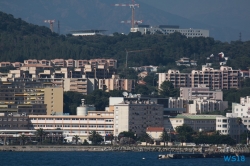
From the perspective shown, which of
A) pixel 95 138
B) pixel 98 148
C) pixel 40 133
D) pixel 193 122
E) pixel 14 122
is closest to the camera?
pixel 98 148

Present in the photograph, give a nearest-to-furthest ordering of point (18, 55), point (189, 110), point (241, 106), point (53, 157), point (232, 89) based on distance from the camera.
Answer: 1. point (53, 157)
2. point (241, 106)
3. point (189, 110)
4. point (232, 89)
5. point (18, 55)

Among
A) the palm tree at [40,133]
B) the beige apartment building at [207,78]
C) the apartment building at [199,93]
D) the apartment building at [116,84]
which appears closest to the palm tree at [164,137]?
the palm tree at [40,133]

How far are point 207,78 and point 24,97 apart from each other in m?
42.9

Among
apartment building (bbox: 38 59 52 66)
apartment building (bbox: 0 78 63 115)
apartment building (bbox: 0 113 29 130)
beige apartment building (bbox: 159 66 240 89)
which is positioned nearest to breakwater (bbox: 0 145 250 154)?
apartment building (bbox: 0 113 29 130)

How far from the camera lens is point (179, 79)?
178 metres

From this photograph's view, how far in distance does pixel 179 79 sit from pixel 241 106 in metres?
40.2

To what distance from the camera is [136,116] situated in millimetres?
126188

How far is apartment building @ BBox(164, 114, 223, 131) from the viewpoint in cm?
12950

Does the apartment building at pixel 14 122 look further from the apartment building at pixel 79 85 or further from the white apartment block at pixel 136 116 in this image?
the apartment building at pixel 79 85

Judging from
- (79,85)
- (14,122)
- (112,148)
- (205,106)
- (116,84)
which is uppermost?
(116,84)

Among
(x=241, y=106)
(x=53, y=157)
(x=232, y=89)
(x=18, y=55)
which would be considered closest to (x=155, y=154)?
(x=53, y=157)

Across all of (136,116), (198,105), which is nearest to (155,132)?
(136,116)

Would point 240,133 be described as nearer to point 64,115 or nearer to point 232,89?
point 64,115

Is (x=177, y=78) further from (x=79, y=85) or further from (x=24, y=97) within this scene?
(x=24, y=97)
